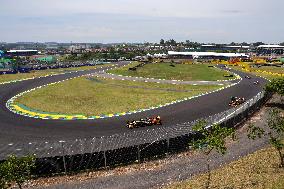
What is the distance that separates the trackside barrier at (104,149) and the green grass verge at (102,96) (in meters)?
13.3

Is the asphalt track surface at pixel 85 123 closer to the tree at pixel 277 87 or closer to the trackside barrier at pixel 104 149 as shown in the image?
the trackside barrier at pixel 104 149

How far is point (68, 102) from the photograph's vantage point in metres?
54.2

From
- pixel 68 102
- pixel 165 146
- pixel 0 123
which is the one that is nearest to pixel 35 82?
pixel 68 102

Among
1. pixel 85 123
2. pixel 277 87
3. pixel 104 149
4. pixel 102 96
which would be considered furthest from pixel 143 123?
pixel 277 87

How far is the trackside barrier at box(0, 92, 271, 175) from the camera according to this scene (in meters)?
25.5

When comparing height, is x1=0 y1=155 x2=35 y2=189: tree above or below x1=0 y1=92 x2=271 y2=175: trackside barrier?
above

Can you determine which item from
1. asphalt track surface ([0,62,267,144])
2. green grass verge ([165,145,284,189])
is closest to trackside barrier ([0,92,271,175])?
asphalt track surface ([0,62,267,144])

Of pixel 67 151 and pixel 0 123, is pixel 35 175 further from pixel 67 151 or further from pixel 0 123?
pixel 0 123

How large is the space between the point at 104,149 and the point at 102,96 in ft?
104

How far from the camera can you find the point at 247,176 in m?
23.7

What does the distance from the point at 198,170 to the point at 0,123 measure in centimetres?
2711

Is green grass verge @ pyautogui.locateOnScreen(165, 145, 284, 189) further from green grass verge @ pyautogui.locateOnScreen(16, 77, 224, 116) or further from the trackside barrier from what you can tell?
green grass verge @ pyautogui.locateOnScreen(16, 77, 224, 116)

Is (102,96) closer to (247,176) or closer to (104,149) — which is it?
(104,149)

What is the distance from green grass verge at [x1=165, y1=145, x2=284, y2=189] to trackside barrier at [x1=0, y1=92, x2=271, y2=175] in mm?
5351
